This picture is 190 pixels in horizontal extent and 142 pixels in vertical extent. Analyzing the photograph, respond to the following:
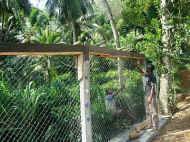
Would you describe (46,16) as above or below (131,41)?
above

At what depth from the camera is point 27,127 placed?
5316 millimetres

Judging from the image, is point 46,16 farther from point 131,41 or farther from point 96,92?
point 96,92

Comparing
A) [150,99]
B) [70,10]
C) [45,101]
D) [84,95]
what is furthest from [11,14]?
[84,95]

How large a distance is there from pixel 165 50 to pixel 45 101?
7.10 metres

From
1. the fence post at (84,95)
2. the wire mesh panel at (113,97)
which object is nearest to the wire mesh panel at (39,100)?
the fence post at (84,95)

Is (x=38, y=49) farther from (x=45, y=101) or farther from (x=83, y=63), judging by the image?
(x=45, y=101)

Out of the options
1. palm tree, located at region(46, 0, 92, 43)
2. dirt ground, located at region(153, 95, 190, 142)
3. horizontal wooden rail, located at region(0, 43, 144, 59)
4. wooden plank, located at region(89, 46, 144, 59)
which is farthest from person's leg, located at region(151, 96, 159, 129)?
palm tree, located at region(46, 0, 92, 43)

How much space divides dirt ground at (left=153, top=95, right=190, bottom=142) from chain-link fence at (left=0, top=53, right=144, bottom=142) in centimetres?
143

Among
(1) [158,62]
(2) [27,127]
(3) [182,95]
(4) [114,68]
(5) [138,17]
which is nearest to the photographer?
(2) [27,127]

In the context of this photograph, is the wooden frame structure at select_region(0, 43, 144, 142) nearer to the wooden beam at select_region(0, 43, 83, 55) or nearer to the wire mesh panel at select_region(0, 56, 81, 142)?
the wooden beam at select_region(0, 43, 83, 55)

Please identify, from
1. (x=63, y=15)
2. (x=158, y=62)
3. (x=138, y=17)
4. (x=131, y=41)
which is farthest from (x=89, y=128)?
(x=63, y=15)

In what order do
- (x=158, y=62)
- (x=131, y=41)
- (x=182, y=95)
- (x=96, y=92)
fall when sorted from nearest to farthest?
(x=96, y=92) → (x=158, y=62) → (x=131, y=41) → (x=182, y=95)

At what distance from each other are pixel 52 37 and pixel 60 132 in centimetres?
2612

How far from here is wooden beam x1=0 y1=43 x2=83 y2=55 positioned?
4301mm
